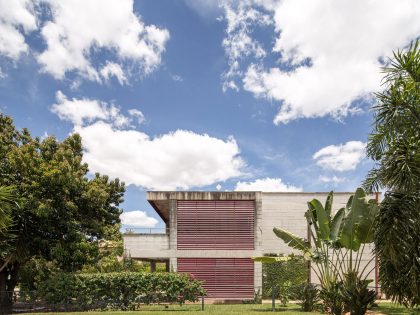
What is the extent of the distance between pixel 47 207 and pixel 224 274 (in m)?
13.2

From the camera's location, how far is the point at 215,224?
28906mm

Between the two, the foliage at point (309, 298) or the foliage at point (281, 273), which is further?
the foliage at point (281, 273)

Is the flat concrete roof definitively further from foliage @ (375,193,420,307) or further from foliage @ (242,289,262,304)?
foliage @ (375,193,420,307)

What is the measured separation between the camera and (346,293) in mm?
15930

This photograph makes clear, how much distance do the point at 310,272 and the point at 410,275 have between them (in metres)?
17.7

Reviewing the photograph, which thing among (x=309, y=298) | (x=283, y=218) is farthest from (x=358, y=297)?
(x=283, y=218)

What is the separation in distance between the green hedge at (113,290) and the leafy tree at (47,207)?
2171 millimetres

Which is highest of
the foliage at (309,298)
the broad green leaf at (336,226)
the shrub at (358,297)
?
the broad green leaf at (336,226)

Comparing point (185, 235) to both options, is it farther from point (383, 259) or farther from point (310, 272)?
point (383, 259)

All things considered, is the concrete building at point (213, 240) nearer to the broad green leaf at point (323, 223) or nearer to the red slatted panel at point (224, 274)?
the red slatted panel at point (224, 274)

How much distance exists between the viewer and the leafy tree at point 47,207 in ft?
73.7

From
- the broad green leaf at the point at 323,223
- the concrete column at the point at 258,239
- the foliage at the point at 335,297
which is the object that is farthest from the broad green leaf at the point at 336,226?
the concrete column at the point at 258,239

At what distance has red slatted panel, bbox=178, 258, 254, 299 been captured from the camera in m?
28.3

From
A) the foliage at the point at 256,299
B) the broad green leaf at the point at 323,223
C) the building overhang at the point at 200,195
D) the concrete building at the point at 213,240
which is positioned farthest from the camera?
the building overhang at the point at 200,195
